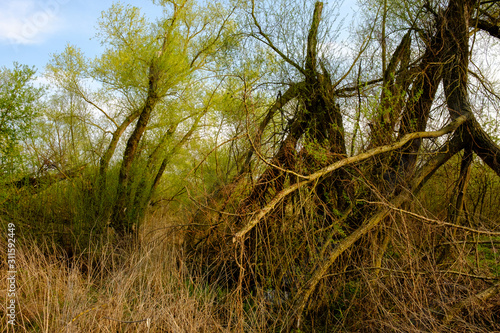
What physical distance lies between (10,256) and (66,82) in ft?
21.4

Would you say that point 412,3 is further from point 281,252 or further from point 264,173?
point 281,252

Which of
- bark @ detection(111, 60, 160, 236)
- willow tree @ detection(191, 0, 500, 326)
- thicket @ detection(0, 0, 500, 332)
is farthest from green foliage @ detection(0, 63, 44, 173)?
willow tree @ detection(191, 0, 500, 326)

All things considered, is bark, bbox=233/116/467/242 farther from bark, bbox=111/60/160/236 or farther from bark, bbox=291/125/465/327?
bark, bbox=111/60/160/236

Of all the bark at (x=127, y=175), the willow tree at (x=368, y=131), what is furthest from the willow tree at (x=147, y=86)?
the willow tree at (x=368, y=131)

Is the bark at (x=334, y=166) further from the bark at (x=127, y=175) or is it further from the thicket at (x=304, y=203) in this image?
the bark at (x=127, y=175)

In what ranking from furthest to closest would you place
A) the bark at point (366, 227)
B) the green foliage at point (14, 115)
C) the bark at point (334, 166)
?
1. the green foliage at point (14, 115)
2. the bark at point (366, 227)
3. the bark at point (334, 166)

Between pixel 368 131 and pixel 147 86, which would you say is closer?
pixel 368 131

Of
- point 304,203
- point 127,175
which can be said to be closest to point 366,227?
point 304,203

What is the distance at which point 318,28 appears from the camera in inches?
203

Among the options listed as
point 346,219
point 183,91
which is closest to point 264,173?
point 346,219

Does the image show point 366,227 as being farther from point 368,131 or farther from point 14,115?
point 14,115

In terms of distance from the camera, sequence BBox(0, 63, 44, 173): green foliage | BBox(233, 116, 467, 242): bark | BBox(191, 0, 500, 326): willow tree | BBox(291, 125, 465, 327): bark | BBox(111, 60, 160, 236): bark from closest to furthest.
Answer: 1. BBox(233, 116, 467, 242): bark
2. BBox(291, 125, 465, 327): bark
3. BBox(191, 0, 500, 326): willow tree
4. BBox(0, 63, 44, 173): green foliage
5. BBox(111, 60, 160, 236): bark

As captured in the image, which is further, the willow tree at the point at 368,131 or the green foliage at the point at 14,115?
the green foliage at the point at 14,115

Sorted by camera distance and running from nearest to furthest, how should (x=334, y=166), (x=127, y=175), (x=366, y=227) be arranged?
(x=334, y=166) → (x=366, y=227) → (x=127, y=175)
